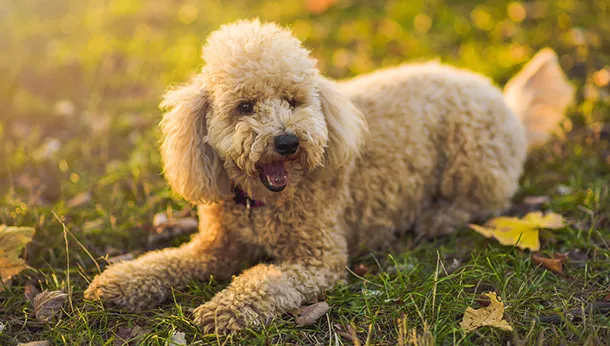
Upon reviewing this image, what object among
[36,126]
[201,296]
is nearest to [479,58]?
[201,296]

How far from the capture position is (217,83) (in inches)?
115

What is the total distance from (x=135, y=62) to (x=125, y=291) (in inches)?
160

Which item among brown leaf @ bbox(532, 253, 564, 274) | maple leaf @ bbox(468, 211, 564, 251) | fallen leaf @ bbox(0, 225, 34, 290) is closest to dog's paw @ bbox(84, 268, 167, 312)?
fallen leaf @ bbox(0, 225, 34, 290)

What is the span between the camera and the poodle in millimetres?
2824

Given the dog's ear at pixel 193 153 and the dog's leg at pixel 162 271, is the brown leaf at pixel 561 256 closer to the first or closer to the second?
the dog's leg at pixel 162 271

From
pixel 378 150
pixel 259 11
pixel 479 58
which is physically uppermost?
pixel 259 11

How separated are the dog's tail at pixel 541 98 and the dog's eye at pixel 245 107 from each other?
2.61m

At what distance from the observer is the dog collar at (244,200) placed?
3100 mm

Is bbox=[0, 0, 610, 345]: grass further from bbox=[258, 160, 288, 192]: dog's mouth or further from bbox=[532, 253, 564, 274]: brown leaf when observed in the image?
bbox=[258, 160, 288, 192]: dog's mouth

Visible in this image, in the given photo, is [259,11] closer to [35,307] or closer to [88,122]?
[88,122]

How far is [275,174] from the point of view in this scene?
2.86 m

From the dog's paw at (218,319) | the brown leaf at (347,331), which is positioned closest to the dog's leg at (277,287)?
the dog's paw at (218,319)

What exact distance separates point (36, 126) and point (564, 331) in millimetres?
4818

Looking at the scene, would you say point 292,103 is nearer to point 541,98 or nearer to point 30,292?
point 30,292
